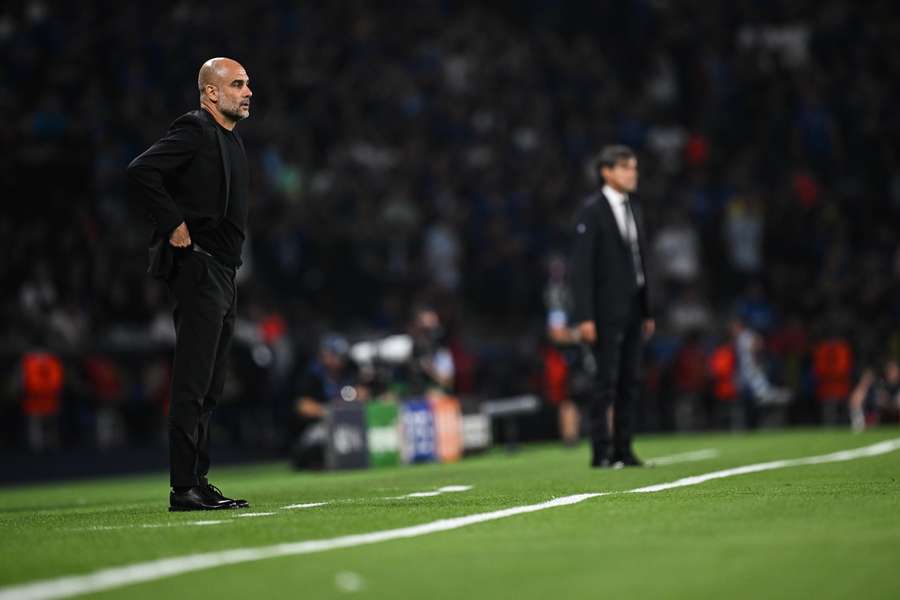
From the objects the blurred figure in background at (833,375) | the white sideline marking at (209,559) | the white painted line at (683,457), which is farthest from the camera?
the blurred figure in background at (833,375)

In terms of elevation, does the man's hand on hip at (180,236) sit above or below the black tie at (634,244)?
below

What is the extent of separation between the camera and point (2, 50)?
23375 mm

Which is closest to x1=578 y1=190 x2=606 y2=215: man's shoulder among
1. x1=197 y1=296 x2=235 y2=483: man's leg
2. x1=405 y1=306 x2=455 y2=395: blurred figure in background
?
x1=197 y1=296 x2=235 y2=483: man's leg

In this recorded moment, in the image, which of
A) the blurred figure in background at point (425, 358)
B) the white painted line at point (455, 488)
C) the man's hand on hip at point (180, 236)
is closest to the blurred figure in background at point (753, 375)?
the blurred figure in background at point (425, 358)

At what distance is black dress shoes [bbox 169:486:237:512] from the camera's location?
28.1 ft

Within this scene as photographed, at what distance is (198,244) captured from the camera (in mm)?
8711

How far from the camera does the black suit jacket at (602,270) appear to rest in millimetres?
12375

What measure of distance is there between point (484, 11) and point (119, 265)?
38.2 feet

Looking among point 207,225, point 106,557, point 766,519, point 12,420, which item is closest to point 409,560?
point 106,557

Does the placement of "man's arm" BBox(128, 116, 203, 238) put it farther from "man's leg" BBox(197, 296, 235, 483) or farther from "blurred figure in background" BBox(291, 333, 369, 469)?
"blurred figure in background" BBox(291, 333, 369, 469)

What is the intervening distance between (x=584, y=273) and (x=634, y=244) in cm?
47

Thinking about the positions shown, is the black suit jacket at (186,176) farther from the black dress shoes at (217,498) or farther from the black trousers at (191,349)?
the black dress shoes at (217,498)

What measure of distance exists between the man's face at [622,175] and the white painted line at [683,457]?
2.02m

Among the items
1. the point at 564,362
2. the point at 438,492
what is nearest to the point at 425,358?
the point at 564,362
